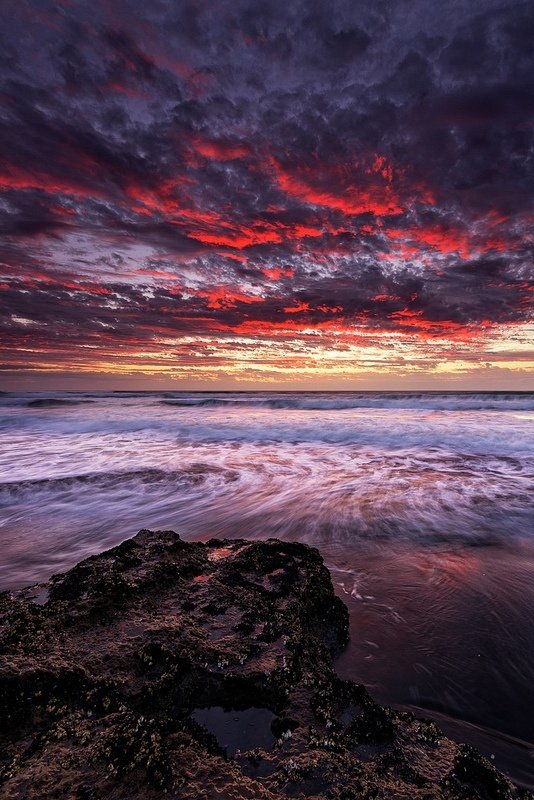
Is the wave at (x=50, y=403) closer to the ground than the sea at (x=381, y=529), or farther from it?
closer to the ground

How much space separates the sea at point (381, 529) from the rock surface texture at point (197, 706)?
0.52 meters

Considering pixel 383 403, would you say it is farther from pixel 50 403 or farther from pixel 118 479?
pixel 118 479

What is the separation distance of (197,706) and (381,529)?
3.86 meters

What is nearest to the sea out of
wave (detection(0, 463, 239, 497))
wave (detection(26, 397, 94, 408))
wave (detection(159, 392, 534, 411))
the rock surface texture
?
wave (detection(0, 463, 239, 497))

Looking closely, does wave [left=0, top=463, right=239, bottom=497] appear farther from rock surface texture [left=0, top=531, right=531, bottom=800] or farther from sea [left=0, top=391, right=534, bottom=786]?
rock surface texture [left=0, top=531, right=531, bottom=800]

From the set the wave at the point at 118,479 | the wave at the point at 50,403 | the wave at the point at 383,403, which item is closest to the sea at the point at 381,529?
the wave at the point at 118,479

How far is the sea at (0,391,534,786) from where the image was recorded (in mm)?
2465

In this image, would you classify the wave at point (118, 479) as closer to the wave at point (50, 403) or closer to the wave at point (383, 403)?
the wave at point (383, 403)

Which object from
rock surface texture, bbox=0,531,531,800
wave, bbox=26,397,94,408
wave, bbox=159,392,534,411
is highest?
rock surface texture, bbox=0,531,531,800

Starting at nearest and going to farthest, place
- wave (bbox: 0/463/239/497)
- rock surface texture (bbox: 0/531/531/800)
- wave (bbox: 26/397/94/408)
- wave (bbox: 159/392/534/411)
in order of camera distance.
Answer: rock surface texture (bbox: 0/531/531/800), wave (bbox: 0/463/239/497), wave (bbox: 159/392/534/411), wave (bbox: 26/397/94/408)

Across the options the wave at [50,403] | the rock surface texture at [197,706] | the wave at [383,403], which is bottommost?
the wave at [50,403]

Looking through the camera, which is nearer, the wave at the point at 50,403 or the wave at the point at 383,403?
the wave at the point at 383,403

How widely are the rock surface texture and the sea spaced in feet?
1.72

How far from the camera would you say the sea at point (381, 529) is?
2465 millimetres
